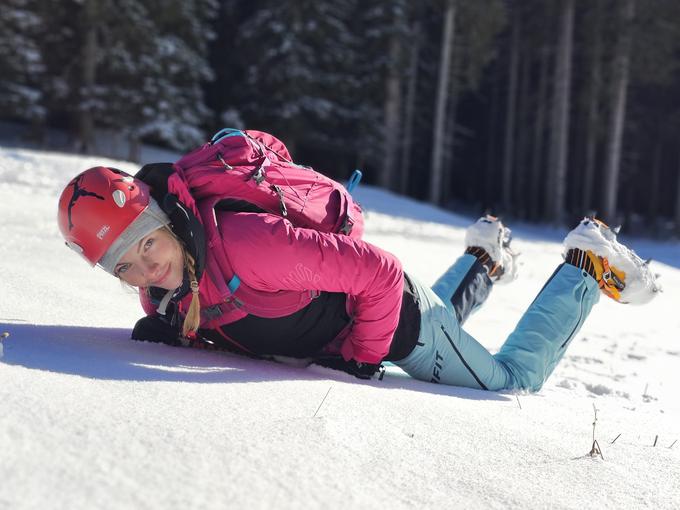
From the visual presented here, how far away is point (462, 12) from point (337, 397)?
20.0 meters

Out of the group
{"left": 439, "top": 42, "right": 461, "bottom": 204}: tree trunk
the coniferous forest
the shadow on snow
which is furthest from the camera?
{"left": 439, "top": 42, "right": 461, "bottom": 204}: tree trunk

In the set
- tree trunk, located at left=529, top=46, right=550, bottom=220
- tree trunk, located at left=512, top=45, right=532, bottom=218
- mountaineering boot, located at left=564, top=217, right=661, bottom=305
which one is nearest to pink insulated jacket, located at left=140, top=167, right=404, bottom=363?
mountaineering boot, located at left=564, top=217, right=661, bottom=305

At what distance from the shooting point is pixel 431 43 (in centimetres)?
2380

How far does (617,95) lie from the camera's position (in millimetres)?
18297

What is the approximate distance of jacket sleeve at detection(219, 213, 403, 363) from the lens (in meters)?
2.04

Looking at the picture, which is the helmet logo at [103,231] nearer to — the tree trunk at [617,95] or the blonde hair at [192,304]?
the blonde hair at [192,304]

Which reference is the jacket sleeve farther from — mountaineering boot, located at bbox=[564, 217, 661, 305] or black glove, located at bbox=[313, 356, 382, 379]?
mountaineering boot, located at bbox=[564, 217, 661, 305]

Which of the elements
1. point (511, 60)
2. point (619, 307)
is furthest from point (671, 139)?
point (619, 307)

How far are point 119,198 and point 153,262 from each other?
24cm

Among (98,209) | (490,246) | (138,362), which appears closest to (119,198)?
(98,209)

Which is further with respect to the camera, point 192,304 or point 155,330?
point 155,330

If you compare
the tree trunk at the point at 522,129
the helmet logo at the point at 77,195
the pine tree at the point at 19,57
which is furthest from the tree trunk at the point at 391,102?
the helmet logo at the point at 77,195

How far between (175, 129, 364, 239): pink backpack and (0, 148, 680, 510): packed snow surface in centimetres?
58

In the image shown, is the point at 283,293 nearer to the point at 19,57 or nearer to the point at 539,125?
the point at 19,57
